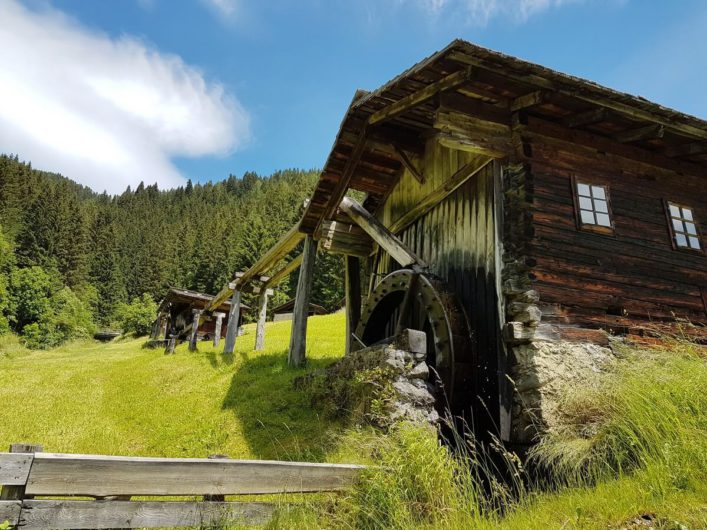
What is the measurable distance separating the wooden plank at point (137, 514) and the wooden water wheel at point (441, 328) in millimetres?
2475

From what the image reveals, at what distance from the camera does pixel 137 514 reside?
2656mm

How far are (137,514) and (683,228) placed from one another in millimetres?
7778

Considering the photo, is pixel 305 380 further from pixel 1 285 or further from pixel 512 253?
pixel 1 285

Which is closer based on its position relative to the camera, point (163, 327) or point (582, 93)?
point (582, 93)

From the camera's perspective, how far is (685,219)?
6.66 meters

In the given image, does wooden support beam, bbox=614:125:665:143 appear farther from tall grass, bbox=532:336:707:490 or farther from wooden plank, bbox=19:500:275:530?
wooden plank, bbox=19:500:275:530

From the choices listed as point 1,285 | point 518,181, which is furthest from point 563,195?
point 1,285

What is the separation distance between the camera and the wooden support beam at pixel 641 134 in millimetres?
5812

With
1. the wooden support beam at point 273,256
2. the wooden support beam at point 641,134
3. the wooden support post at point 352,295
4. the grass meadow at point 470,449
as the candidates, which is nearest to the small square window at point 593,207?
the wooden support beam at point 641,134

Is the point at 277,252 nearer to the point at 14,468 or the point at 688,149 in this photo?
the point at 688,149

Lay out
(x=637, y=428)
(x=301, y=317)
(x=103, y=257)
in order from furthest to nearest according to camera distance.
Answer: (x=103, y=257) < (x=301, y=317) < (x=637, y=428)

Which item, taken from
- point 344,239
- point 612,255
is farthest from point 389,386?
point 344,239

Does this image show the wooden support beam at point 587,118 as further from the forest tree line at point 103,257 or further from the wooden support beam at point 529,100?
the forest tree line at point 103,257

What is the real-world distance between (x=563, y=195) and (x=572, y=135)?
1061mm
